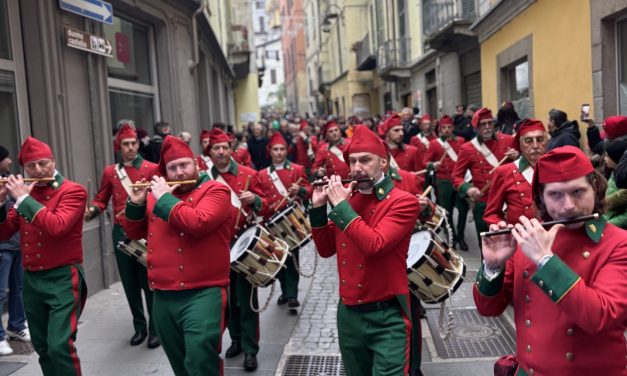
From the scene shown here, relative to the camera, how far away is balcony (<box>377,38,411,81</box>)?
83.2 feet

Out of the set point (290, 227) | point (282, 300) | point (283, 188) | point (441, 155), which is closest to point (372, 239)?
point (290, 227)

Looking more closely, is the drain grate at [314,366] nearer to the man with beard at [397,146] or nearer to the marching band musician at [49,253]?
the marching band musician at [49,253]

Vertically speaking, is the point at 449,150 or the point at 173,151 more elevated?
the point at 173,151

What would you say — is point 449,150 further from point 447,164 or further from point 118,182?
point 118,182

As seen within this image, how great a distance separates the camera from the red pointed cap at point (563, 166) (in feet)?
7.88

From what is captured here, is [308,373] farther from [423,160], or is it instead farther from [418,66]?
[418,66]

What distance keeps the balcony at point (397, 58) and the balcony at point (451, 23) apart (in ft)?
15.2

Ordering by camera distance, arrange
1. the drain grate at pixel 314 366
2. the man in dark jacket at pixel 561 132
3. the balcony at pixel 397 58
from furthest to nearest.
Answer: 1. the balcony at pixel 397 58
2. the man in dark jacket at pixel 561 132
3. the drain grate at pixel 314 366

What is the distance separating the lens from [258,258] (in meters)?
5.34

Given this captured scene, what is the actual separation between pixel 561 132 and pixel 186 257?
16.8 feet

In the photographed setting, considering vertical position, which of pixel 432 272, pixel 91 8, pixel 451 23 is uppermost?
pixel 451 23

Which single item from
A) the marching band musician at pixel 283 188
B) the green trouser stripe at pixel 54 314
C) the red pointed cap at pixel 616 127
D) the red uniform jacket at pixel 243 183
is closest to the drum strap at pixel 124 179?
the red uniform jacket at pixel 243 183

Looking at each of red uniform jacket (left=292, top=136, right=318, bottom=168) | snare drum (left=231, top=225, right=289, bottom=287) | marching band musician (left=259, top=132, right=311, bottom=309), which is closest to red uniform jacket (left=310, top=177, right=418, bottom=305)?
snare drum (left=231, top=225, right=289, bottom=287)

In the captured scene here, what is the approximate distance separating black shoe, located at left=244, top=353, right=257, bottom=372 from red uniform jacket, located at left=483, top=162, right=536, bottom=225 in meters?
2.28
